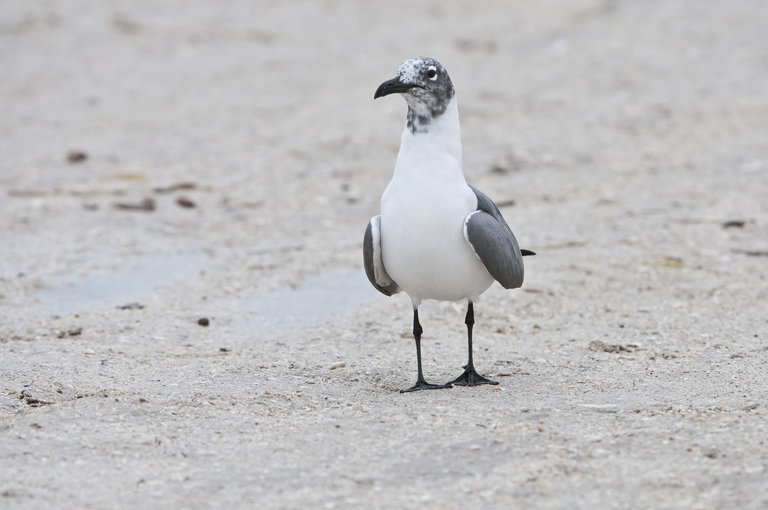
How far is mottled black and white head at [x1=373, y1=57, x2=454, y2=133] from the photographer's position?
201 inches

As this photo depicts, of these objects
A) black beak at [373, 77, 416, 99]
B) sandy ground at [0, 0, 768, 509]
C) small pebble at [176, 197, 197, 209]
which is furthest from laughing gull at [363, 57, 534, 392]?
small pebble at [176, 197, 197, 209]

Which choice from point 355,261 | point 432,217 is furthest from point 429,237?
point 355,261

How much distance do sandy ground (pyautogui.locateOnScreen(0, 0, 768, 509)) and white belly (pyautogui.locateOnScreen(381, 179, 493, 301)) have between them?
1.85 ft

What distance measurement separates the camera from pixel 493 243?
5105 mm

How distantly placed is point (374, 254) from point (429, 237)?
1.18ft

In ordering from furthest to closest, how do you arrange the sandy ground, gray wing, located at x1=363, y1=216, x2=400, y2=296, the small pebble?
the small pebble, gray wing, located at x1=363, y1=216, x2=400, y2=296, the sandy ground

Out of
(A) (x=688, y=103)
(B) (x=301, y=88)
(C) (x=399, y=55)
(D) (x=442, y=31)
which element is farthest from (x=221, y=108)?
(A) (x=688, y=103)

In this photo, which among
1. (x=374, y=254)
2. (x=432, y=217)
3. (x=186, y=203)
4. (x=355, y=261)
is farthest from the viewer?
(x=186, y=203)

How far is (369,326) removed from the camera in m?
6.48

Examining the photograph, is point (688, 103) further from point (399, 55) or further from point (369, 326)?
point (369, 326)

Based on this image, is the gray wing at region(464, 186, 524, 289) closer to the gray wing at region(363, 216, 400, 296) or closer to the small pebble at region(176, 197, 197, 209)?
the gray wing at region(363, 216, 400, 296)

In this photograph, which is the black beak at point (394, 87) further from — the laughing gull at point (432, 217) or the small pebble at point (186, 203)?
the small pebble at point (186, 203)

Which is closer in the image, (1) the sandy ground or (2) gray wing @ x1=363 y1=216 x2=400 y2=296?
(1) the sandy ground

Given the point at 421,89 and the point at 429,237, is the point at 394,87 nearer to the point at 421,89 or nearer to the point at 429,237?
the point at 421,89
